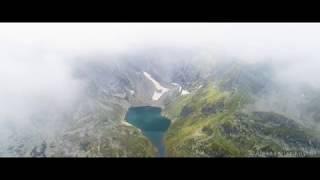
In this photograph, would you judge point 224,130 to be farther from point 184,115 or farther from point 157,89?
point 157,89

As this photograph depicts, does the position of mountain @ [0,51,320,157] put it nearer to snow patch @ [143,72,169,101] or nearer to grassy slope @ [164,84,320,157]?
grassy slope @ [164,84,320,157]

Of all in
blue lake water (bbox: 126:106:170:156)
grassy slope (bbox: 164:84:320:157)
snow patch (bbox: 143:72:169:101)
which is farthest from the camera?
snow patch (bbox: 143:72:169:101)

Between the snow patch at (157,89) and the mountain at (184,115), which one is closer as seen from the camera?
the mountain at (184,115)

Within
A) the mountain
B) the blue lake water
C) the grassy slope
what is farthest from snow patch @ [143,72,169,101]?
the grassy slope

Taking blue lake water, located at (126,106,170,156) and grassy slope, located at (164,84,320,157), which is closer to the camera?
grassy slope, located at (164,84,320,157)

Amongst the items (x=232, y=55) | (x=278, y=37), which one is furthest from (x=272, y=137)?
(x=232, y=55)

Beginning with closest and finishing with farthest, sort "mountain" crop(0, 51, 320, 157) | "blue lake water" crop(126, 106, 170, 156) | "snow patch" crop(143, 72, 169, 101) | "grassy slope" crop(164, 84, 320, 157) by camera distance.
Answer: "mountain" crop(0, 51, 320, 157)
"grassy slope" crop(164, 84, 320, 157)
"blue lake water" crop(126, 106, 170, 156)
"snow patch" crop(143, 72, 169, 101)

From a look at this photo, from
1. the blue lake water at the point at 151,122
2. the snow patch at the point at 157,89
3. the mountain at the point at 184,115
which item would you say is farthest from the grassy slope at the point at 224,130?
the snow patch at the point at 157,89

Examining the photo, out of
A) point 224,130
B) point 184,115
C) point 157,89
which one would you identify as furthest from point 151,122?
point 224,130

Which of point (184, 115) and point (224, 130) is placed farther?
point (184, 115)

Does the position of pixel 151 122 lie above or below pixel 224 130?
above

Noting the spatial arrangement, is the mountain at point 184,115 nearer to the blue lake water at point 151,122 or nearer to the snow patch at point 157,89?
the snow patch at point 157,89
